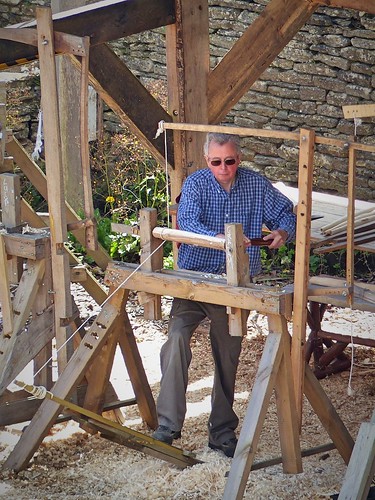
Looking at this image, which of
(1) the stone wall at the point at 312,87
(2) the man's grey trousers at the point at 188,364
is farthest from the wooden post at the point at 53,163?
(1) the stone wall at the point at 312,87

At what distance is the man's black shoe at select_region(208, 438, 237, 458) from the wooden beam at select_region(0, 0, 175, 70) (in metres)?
2.35

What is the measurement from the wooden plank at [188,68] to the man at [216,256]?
1.16m

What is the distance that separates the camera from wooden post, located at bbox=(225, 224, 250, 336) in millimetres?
4969

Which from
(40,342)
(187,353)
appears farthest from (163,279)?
Result: (40,342)

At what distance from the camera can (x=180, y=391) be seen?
5512mm

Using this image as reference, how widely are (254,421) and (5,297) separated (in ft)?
5.25

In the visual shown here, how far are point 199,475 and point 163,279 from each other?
3.44 feet

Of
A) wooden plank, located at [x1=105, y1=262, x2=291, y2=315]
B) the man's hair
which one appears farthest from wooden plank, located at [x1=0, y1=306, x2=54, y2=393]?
the man's hair

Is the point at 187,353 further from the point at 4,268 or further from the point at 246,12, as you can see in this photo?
the point at 246,12

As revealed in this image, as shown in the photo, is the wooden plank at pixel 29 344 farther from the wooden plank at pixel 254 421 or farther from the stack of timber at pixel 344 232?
the stack of timber at pixel 344 232

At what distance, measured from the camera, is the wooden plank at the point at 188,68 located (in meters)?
6.66

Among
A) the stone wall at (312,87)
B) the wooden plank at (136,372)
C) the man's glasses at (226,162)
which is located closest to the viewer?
the man's glasses at (226,162)

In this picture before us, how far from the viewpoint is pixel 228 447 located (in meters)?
5.71

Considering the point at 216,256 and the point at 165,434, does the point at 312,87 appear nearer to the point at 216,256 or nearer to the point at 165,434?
the point at 216,256
